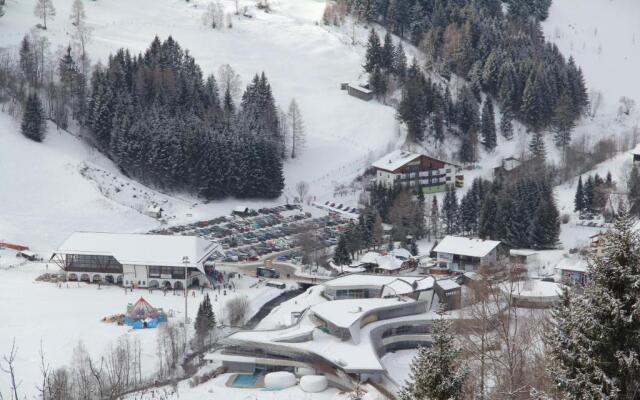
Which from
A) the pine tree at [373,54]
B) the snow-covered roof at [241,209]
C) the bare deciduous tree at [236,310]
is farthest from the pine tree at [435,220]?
the pine tree at [373,54]

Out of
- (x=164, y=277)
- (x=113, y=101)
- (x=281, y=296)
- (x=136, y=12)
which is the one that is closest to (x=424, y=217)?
(x=281, y=296)

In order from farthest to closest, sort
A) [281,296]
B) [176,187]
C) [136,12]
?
1. [136,12]
2. [176,187]
3. [281,296]

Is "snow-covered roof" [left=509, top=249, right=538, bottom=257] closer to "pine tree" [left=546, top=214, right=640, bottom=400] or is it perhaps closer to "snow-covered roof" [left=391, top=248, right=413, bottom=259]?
"snow-covered roof" [left=391, top=248, right=413, bottom=259]

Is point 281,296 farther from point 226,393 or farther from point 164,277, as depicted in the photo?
point 226,393

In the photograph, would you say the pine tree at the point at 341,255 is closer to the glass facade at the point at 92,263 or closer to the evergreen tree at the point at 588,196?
the glass facade at the point at 92,263

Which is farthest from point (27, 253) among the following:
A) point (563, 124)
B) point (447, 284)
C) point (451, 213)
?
point (563, 124)

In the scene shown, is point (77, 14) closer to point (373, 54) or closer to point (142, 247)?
point (373, 54)
